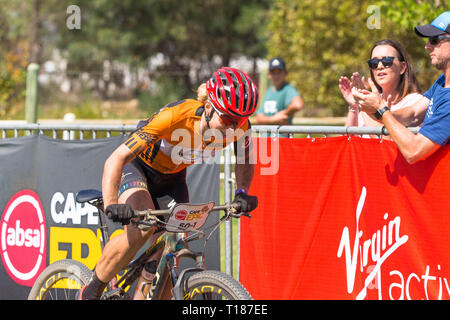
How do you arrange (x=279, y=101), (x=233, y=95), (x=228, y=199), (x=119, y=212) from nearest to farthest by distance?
(x=119, y=212) < (x=233, y=95) < (x=228, y=199) < (x=279, y=101)

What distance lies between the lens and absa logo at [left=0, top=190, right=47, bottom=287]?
757 cm

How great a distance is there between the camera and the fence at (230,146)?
602 cm

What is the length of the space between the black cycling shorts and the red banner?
991 millimetres

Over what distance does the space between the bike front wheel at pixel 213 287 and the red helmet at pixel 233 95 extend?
102cm

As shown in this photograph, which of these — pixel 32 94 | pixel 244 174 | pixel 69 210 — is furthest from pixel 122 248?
pixel 32 94

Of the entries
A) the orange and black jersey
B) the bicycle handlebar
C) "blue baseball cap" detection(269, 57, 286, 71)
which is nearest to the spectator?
"blue baseball cap" detection(269, 57, 286, 71)

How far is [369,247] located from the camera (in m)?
5.80

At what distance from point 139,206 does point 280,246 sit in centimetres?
165

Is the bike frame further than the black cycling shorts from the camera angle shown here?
No

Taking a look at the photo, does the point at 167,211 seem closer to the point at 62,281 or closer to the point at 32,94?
the point at 62,281

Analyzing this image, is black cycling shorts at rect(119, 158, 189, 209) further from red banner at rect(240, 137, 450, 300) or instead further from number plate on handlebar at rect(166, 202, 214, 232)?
red banner at rect(240, 137, 450, 300)

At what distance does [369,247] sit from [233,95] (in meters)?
1.87

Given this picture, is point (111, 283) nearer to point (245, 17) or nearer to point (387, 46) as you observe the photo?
point (387, 46)

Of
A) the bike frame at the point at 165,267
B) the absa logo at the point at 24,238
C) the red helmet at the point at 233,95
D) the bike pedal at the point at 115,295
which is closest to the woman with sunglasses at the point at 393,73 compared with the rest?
the red helmet at the point at 233,95
